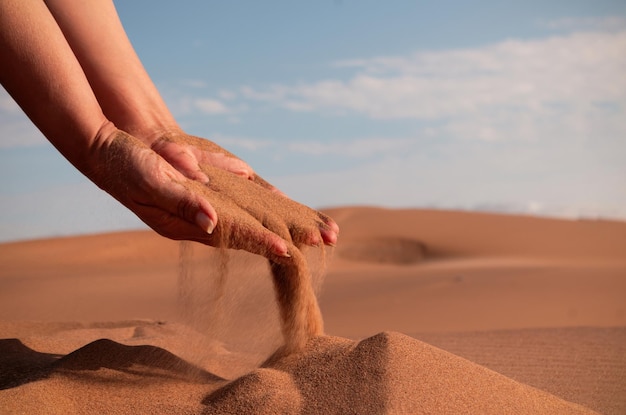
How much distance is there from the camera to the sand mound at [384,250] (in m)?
11.2

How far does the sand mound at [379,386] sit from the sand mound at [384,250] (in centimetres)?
884

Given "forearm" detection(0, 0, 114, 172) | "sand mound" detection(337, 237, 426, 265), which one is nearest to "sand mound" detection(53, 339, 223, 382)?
"forearm" detection(0, 0, 114, 172)

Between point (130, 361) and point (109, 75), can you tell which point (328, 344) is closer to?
point (130, 361)

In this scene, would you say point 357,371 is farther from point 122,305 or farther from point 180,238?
point 122,305

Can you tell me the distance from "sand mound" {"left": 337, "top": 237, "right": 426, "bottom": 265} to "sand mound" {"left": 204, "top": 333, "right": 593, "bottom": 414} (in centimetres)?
884

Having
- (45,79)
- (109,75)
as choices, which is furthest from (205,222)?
(109,75)

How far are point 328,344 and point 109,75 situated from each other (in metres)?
1.52

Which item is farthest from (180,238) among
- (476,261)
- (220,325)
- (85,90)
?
(476,261)

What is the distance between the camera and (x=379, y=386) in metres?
2.13

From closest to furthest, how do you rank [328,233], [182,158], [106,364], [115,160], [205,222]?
[205,222] → [115,160] → [106,364] → [328,233] → [182,158]

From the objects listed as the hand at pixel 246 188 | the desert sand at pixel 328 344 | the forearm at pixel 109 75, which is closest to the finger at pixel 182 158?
the hand at pixel 246 188

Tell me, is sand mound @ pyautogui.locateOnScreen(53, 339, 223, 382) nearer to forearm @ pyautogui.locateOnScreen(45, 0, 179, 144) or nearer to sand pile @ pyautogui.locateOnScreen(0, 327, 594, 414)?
sand pile @ pyautogui.locateOnScreen(0, 327, 594, 414)

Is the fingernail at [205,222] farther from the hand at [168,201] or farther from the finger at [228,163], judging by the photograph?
the finger at [228,163]

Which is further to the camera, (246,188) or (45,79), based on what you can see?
(246,188)
